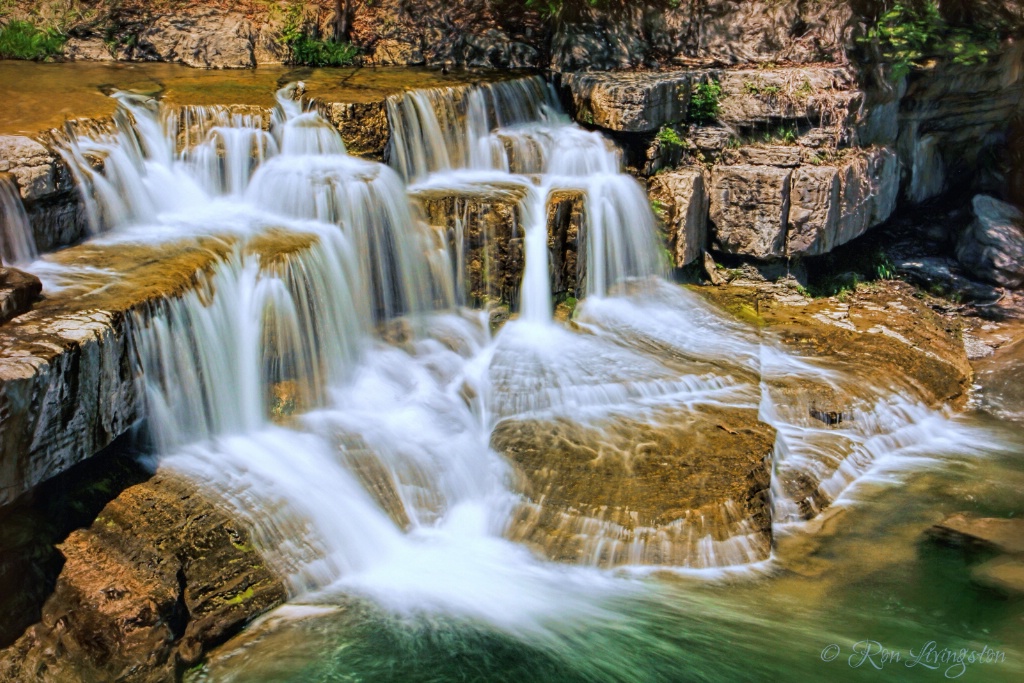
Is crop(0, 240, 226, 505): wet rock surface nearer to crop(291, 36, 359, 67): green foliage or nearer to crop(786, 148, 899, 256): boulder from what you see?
crop(291, 36, 359, 67): green foliage

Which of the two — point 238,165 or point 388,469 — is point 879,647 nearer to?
point 388,469

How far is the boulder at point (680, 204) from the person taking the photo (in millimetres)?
9820

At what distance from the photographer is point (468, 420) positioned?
7559mm

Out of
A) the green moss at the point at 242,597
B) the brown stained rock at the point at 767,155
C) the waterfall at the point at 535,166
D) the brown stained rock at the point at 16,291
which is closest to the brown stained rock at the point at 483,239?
the waterfall at the point at 535,166

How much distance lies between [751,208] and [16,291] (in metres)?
6.93

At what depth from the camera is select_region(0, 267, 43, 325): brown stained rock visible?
5.81 metres

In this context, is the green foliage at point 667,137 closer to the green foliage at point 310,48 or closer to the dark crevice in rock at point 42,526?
the green foliage at point 310,48

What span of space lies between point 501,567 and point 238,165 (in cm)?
467

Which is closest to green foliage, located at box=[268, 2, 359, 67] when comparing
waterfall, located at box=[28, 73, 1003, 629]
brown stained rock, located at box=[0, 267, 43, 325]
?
waterfall, located at box=[28, 73, 1003, 629]

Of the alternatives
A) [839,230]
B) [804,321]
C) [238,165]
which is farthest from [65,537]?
[839,230]

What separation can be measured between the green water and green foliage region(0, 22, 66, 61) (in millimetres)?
8304

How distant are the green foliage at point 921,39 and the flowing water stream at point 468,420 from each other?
10.7 ft

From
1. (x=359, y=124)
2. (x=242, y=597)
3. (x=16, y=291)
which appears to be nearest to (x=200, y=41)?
(x=359, y=124)

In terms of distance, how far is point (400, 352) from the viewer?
8156mm
